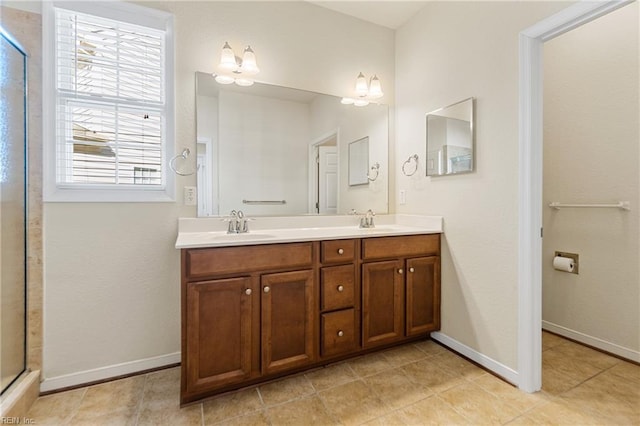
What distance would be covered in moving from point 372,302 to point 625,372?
1590mm

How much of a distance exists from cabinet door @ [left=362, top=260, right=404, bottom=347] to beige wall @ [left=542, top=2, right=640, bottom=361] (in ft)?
4.59

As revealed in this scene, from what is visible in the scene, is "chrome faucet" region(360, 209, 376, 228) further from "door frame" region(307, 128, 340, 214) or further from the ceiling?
the ceiling

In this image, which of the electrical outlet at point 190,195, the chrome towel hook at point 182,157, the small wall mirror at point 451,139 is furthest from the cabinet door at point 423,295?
the chrome towel hook at point 182,157

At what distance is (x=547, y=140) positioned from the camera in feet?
7.97

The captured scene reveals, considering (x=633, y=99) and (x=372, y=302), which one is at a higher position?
(x=633, y=99)

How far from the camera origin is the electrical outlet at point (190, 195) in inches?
76.7

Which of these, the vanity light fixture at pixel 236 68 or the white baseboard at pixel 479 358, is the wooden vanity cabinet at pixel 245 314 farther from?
the vanity light fixture at pixel 236 68

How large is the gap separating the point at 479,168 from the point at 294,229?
52.7 inches

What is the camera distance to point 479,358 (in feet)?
6.32

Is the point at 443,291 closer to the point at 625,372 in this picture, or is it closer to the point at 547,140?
the point at 625,372

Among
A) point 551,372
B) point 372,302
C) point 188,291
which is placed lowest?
point 551,372

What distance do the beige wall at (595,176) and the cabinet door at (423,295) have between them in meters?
1.05

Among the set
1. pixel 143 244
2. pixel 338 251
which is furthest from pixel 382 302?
pixel 143 244

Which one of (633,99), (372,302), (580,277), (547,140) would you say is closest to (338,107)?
(372,302)
